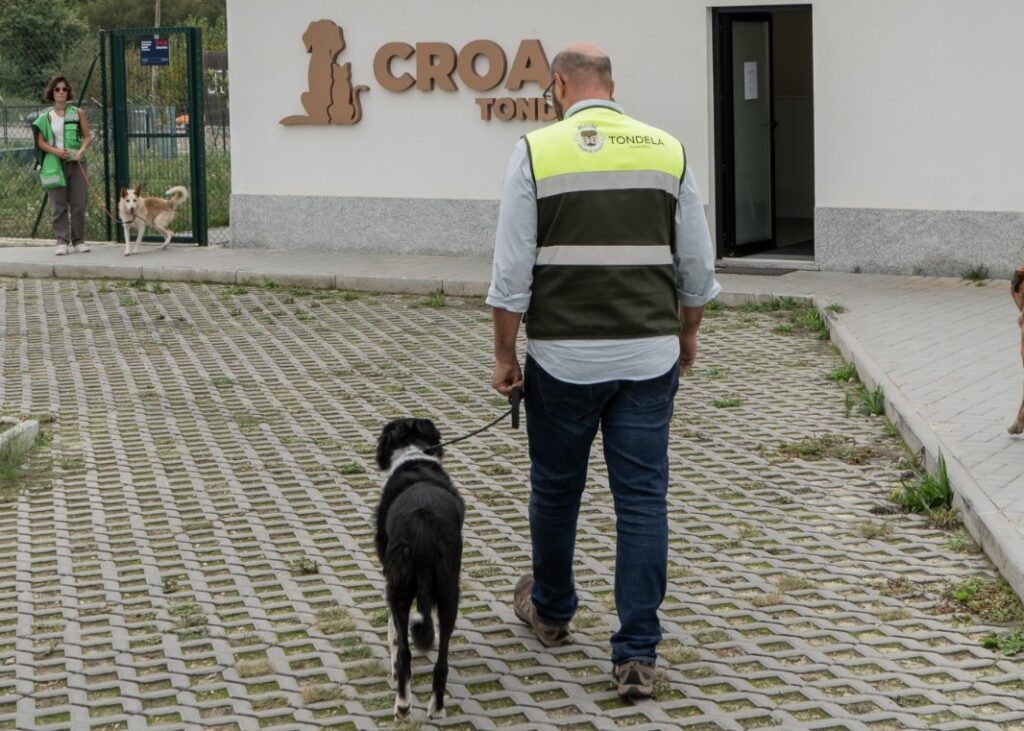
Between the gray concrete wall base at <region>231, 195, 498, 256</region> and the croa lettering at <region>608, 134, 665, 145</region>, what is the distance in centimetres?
1158

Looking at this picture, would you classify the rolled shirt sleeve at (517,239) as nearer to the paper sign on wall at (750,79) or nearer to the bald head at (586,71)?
the bald head at (586,71)

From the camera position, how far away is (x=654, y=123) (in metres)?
16.3

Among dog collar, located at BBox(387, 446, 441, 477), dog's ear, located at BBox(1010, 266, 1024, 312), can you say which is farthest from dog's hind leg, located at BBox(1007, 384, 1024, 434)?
dog collar, located at BBox(387, 446, 441, 477)

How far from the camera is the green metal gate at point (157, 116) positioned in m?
18.8

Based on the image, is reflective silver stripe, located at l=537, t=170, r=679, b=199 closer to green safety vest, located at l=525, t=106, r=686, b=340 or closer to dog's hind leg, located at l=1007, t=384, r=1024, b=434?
green safety vest, located at l=525, t=106, r=686, b=340

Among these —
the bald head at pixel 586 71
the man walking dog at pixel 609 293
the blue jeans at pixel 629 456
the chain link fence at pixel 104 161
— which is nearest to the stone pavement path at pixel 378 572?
the blue jeans at pixel 629 456

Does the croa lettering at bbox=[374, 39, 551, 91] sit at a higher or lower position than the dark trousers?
higher

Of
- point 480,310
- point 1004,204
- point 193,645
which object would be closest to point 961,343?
point 1004,204

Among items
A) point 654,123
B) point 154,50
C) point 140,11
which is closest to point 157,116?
point 154,50

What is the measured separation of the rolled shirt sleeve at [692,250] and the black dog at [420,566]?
113 centimetres

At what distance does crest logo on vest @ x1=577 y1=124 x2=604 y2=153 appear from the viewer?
5414 millimetres

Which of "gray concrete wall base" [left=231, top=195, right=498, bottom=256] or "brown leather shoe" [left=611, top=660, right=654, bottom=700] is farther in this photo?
"gray concrete wall base" [left=231, top=195, right=498, bottom=256]

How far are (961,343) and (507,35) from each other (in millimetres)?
7093

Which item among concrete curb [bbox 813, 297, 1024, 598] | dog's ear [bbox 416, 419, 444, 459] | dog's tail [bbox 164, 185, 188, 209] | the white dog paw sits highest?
dog's tail [bbox 164, 185, 188, 209]
